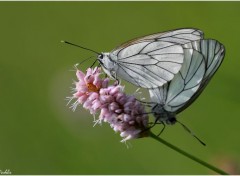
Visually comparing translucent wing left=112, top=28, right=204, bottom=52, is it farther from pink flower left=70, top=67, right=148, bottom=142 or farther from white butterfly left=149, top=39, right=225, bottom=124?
pink flower left=70, top=67, right=148, bottom=142

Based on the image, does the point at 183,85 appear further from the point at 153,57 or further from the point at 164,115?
the point at 153,57

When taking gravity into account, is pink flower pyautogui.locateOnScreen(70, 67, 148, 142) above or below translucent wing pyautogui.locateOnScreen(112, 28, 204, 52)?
below

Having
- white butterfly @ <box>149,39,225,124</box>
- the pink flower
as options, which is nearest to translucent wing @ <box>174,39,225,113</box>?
white butterfly @ <box>149,39,225,124</box>

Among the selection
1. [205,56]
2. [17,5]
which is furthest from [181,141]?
[17,5]

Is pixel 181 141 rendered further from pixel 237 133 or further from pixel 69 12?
pixel 69 12

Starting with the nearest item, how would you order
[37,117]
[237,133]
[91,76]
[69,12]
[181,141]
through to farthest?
1. [91,76]
2. [237,133]
3. [181,141]
4. [37,117]
5. [69,12]

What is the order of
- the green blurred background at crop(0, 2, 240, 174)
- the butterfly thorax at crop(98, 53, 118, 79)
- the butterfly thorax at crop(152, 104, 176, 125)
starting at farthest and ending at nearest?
1. the green blurred background at crop(0, 2, 240, 174)
2. the butterfly thorax at crop(98, 53, 118, 79)
3. the butterfly thorax at crop(152, 104, 176, 125)

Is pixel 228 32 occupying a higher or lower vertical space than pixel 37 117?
higher
